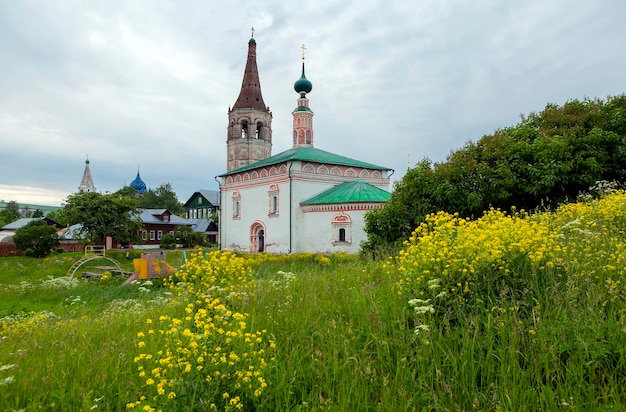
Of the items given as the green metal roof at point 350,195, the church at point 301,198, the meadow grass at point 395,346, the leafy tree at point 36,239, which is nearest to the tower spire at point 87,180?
the leafy tree at point 36,239

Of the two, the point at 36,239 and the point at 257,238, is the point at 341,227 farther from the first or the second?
the point at 36,239

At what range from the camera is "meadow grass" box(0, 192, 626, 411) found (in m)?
2.55

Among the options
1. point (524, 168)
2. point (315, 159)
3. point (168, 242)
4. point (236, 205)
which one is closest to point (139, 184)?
point (168, 242)

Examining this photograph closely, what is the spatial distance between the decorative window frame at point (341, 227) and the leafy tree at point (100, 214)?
17.5 m

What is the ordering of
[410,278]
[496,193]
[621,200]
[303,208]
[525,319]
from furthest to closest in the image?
1. [303,208]
2. [496,193]
3. [621,200]
4. [410,278]
5. [525,319]

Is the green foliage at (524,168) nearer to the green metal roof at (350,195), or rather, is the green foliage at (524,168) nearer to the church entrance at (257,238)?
the green metal roof at (350,195)

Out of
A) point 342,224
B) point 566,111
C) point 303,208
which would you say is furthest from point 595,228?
point 303,208

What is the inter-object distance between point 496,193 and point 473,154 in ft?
4.98

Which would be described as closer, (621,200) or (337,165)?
(621,200)

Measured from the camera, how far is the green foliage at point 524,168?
34.7 ft

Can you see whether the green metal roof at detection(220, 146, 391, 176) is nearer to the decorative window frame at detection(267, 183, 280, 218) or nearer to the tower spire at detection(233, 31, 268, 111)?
the decorative window frame at detection(267, 183, 280, 218)

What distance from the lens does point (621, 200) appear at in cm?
635

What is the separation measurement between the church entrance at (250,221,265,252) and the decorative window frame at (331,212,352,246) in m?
6.89

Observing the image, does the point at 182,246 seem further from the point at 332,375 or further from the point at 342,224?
the point at 332,375
